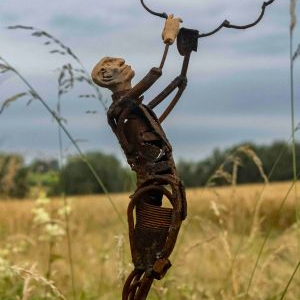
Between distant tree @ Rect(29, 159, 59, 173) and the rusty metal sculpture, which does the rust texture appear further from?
distant tree @ Rect(29, 159, 59, 173)

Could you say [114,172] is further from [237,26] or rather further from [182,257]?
[237,26]

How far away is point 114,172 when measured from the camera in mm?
10984

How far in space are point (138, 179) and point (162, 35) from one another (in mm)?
246

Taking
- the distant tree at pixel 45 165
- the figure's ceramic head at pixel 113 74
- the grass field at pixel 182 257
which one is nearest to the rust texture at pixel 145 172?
the figure's ceramic head at pixel 113 74

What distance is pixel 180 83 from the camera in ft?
4.62

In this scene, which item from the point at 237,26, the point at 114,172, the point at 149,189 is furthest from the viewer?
the point at 114,172

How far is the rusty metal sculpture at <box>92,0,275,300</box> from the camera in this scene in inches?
52.0

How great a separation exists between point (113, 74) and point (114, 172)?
31.6 feet

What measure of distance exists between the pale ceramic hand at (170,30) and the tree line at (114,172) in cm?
102

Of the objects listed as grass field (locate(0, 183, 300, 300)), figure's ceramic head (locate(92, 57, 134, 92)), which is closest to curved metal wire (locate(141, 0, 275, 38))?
figure's ceramic head (locate(92, 57, 134, 92))

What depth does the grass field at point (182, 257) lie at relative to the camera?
2.55 m

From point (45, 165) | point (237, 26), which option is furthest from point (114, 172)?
point (237, 26)

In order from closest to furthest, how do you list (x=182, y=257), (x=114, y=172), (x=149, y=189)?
(x=149, y=189) < (x=182, y=257) < (x=114, y=172)

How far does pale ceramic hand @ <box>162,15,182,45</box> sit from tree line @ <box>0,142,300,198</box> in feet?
3.33
